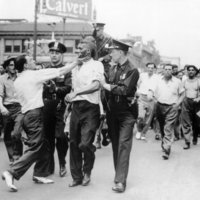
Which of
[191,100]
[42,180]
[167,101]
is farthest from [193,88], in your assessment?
[42,180]

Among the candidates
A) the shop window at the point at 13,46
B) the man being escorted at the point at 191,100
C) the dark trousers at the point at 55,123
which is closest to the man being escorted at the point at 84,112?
Result: the dark trousers at the point at 55,123

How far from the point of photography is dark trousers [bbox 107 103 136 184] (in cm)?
589

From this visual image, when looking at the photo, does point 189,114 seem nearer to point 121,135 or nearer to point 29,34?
point 121,135

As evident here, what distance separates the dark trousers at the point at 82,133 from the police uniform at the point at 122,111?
290mm

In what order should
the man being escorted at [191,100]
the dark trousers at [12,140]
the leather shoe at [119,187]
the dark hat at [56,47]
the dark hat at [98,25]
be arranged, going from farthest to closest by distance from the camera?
1. the man being escorted at [191,100]
2. the dark hat at [98,25]
3. the dark trousers at [12,140]
4. the dark hat at [56,47]
5. the leather shoe at [119,187]

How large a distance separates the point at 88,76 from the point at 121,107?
2.18 feet

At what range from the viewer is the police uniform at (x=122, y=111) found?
5.85m

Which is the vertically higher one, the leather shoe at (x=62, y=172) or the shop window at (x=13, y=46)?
the leather shoe at (x=62, y=172)

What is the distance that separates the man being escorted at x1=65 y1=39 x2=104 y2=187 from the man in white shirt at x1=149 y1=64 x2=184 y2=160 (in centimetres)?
300

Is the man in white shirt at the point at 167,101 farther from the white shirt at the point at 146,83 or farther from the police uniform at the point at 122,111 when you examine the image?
the police uniform at the point at 122,111

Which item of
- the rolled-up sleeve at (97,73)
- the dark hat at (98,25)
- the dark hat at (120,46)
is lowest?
A: the rolled-up sleeve at (97,73)

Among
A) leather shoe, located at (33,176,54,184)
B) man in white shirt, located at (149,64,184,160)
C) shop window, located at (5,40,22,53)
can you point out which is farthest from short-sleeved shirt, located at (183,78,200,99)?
shop window, located at (5,40,22,53)

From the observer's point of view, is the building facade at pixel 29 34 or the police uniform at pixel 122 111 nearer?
the police uniform at pixel 122 111

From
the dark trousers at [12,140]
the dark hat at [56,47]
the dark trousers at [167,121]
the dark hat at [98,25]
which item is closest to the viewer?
the dark hat at [56,47]
